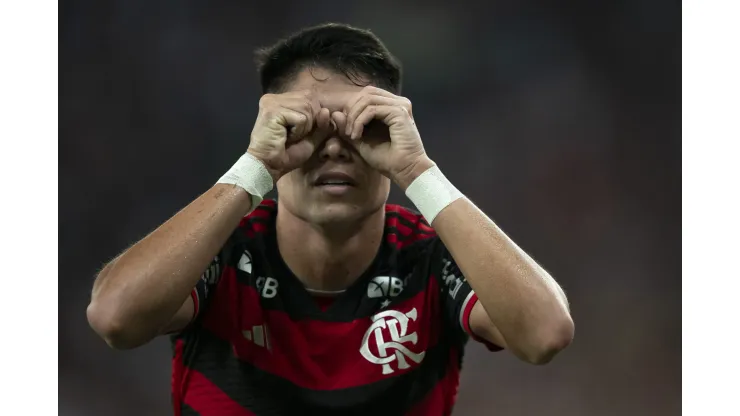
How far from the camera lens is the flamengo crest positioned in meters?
1.98

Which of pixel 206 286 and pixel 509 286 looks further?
pixel 206 286

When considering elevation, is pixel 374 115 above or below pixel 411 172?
above

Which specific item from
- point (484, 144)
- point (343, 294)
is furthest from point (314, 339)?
point (484, 144)

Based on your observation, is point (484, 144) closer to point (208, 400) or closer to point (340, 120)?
point (340, 120)

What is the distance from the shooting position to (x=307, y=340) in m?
2.00

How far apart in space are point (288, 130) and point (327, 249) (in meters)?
0.38

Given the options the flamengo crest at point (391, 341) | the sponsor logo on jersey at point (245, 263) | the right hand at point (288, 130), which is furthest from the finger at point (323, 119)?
the flamengo crest at point (391, 341)

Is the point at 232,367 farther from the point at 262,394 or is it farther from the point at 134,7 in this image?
the point at 134,7

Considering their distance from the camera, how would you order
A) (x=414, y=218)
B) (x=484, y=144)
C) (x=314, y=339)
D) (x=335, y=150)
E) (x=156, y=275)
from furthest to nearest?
(x=484, y=144) → (x=414, y=218) → (x=314, y=339) → (x=335, y=150) → (x=156, y=275)

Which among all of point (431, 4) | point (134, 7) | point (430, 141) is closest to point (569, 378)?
point (430, 141)

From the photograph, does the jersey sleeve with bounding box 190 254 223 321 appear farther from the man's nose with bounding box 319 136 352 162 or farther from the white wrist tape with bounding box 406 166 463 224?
the white wrist tape with bounding box 406 166 463 224

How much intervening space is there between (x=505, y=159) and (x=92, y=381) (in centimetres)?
272

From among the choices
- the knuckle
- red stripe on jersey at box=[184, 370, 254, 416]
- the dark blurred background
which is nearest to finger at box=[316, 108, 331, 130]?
the knuckle

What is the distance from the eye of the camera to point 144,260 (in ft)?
5.33
